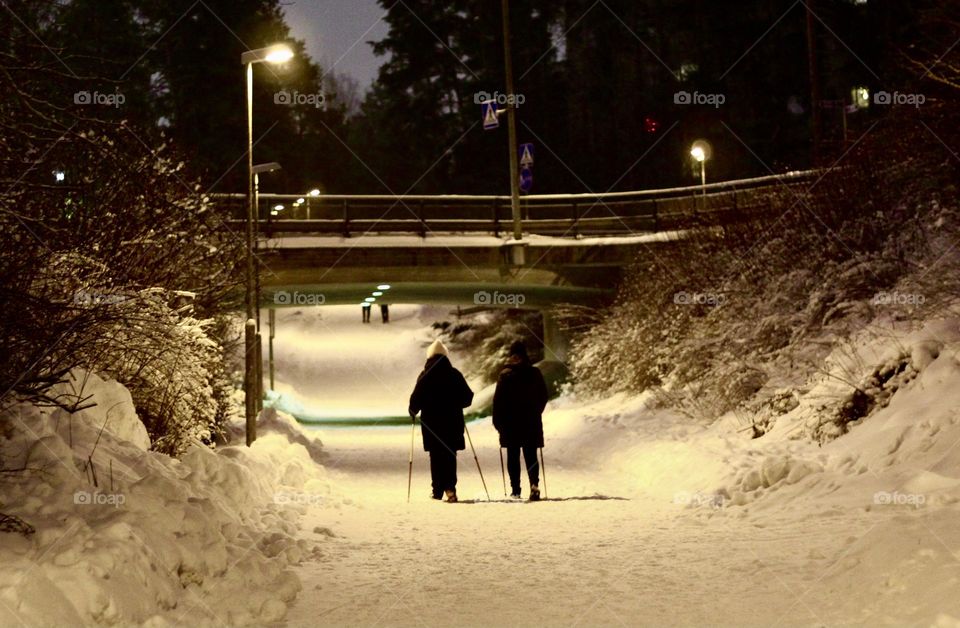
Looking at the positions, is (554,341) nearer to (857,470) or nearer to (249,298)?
(249,298)

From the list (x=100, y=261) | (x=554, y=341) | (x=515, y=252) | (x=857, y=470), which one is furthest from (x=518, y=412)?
(x=554, y=341)

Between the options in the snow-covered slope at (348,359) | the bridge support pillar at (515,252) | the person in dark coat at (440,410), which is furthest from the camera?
the snow-covered slope at (348,359)

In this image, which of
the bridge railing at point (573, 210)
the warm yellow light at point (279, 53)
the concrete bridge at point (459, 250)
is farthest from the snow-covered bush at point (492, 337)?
the warm yellow light at point (279, 53)

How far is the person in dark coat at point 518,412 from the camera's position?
1564 centimetres

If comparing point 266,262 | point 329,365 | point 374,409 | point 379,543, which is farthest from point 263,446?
point 329,365

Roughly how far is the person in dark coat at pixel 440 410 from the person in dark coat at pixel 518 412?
0.46 m

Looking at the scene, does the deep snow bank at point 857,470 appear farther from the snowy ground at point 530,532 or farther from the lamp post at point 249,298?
the lamp post at point 249,298

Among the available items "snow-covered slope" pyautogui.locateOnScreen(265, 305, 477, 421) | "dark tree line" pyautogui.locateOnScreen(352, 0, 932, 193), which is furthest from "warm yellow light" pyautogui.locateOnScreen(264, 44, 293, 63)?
"dark tree line" pyautogui.locateOnScreen(352, 0, 932, 193)

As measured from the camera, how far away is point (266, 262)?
29312mm

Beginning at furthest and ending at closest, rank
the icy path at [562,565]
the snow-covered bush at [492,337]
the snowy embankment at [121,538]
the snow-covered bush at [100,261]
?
the snow-covered bush at [492,337]
the snow-covered bush at [100,261]
the icy path at [562,565]
the snowy embankment at [121,538]

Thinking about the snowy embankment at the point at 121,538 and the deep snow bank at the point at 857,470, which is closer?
the snowy embankment at the point at 121,538

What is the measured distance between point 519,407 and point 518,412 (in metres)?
0.07

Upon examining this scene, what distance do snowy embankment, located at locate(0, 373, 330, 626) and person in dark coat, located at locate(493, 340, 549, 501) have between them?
4.31 m

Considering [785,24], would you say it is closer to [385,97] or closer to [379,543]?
[385,97]
